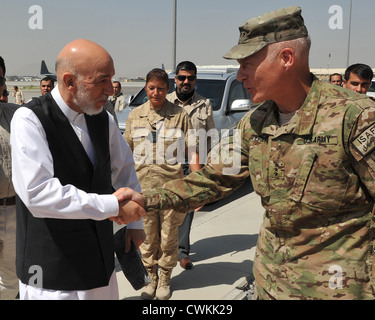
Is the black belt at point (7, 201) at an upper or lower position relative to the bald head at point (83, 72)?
lower

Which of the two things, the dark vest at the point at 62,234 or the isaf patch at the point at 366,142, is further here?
the dark vest at the point at 62,234

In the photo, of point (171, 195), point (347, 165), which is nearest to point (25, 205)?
point (171, 195)

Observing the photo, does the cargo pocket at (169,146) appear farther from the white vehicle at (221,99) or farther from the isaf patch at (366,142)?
the white vehicle at (221,99)

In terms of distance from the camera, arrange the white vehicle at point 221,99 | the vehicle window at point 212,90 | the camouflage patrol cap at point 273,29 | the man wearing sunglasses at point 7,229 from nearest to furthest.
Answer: the camouflage patrol cap at point 273,29
the man wearing sunglasses at point 7,229
the white vehicle at point 221,99
the vehicle window at point 212,90

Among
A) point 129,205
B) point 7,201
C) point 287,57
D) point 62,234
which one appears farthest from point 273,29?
point 7,201

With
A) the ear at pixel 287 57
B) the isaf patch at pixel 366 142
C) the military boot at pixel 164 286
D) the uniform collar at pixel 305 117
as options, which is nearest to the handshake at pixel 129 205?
the uniform collar at pixel 305 117

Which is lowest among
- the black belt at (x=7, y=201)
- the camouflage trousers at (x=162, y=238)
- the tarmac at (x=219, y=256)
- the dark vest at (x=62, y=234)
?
the tarmac at (x=219, y=256)

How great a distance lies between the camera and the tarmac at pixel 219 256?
4023mm

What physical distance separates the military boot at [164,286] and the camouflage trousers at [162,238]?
0.06 meters

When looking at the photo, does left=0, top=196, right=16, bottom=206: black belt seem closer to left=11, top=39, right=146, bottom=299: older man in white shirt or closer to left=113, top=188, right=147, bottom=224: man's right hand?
left=11, top=39, right=146, bottom=299: older man in white shirt

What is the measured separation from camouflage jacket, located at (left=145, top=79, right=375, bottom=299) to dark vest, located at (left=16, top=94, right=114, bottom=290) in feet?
2.97

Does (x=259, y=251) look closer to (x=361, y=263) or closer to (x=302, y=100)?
(x=361, y=263)

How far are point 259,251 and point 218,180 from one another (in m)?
0.47

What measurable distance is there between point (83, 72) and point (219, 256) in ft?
10.9
